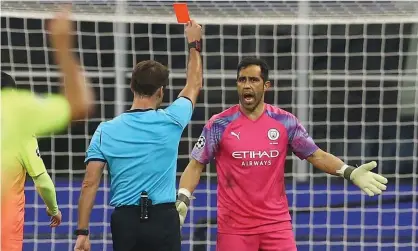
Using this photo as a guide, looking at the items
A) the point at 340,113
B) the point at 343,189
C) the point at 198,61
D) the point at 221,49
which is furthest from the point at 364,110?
the point at 198,61

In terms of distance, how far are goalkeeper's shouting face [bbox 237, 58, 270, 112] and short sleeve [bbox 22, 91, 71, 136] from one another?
1.66 metres

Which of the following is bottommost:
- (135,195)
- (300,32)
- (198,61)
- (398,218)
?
(398,218)

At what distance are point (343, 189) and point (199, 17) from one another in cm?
223

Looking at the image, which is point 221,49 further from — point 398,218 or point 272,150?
point 272,150

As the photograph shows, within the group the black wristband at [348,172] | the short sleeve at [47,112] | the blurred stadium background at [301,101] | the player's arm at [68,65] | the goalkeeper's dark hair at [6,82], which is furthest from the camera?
the blurred stadium background at [301,101]

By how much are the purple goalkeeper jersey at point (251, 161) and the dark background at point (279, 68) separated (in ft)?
8.59

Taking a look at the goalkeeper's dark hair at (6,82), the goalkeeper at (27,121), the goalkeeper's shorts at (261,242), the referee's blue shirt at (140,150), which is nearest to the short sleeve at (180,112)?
the referee's blue shirt at (140,150)

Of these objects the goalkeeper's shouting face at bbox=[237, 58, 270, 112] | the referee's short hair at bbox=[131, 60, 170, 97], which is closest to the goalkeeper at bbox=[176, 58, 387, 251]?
the goalkeeper's shouting face at bbox=[237, 58, 270, 112]

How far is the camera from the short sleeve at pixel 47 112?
318cm

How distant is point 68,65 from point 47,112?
0.97ft

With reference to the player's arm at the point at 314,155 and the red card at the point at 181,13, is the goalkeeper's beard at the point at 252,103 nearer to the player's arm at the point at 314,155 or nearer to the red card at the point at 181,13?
the player's arm at the point at 314,155

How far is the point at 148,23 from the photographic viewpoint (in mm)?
7246

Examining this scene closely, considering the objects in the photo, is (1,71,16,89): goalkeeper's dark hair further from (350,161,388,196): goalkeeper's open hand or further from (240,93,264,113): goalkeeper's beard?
(350,161,388,196): goalkeeper's open hand

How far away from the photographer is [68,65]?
9.82ft
